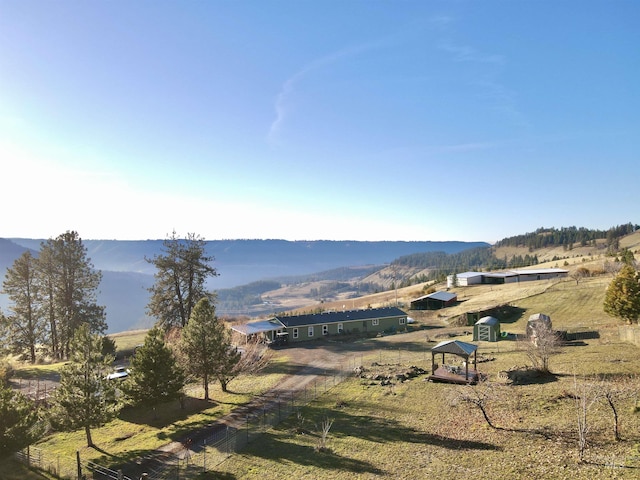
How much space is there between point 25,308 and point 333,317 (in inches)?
1874

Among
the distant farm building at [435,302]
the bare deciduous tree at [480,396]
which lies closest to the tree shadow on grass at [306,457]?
the bare deciduous tree at [480,396]

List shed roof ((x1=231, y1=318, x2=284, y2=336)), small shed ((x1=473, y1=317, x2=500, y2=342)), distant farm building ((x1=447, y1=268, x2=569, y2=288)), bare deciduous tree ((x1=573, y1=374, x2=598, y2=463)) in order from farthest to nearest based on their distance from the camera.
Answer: distant farm building ((x1=447, y1=268, x2=569, y2=288)) → shed roof ((x1=231, y1=318, x2=284, y2=336)) → small shed ((x1=473, y1=317, x2=500, y2=342)) → bare deciduous tree ((x1=573, y1=374, x2=598, y2=463))

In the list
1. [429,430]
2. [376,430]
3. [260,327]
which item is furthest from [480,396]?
[260,327]

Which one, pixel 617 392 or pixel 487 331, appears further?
pixel 487 331

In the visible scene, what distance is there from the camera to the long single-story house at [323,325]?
64812 millimetres

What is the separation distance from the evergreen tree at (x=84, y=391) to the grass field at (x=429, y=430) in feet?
8.41

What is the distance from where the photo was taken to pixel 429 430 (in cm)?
2508

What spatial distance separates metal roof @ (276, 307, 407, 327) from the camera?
67.5m

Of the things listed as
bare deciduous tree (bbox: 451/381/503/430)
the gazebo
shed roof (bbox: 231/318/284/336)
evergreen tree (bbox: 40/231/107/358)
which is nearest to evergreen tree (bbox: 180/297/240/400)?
the gazebo

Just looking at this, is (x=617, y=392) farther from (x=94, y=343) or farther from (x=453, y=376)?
(x=94, y=343)

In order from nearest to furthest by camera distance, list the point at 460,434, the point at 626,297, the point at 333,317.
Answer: the point at 460,434
the point at 626,297
the point at 333,317

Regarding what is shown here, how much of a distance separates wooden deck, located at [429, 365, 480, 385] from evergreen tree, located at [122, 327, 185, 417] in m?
22.9

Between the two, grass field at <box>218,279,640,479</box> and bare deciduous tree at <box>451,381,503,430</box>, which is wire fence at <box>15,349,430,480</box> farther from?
bare deciduous tree at <box>451,381,503,430</box>

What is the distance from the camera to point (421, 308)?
301 ft
